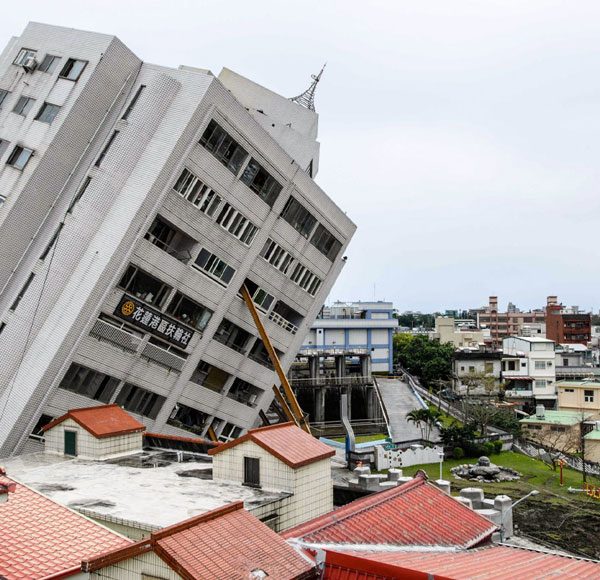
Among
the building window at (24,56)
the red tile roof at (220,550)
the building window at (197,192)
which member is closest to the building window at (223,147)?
the building window at (197,192)

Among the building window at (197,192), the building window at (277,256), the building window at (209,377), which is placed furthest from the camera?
the building window at (277,256)

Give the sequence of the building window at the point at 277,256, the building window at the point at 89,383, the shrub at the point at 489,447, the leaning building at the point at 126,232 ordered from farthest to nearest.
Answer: the shrub at the point at 489,447
the building window at the point at 277,256
the building window at the point at 89,383
the leaning building at the point at 126,232

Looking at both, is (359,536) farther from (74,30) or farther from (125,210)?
(74,30)

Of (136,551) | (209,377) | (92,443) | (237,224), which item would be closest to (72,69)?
(237,224)

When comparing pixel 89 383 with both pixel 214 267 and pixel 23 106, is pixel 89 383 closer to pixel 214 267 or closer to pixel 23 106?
pixel 214 267

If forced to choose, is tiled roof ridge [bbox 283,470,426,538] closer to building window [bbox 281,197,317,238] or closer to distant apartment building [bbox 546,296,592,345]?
building window [bbox 281,197,317,238]

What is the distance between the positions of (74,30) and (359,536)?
31.6 m

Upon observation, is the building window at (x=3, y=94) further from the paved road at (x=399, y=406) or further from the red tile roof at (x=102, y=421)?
the paved road at (x=399, y=406)

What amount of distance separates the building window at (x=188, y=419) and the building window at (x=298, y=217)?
12878 mm

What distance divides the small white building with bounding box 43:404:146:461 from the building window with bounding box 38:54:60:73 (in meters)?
19.4

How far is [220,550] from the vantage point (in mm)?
15953

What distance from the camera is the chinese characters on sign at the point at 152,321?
34.6 meters

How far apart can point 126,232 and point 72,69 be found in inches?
417

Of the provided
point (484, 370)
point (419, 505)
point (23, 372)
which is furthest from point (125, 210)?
point (484, 370)
